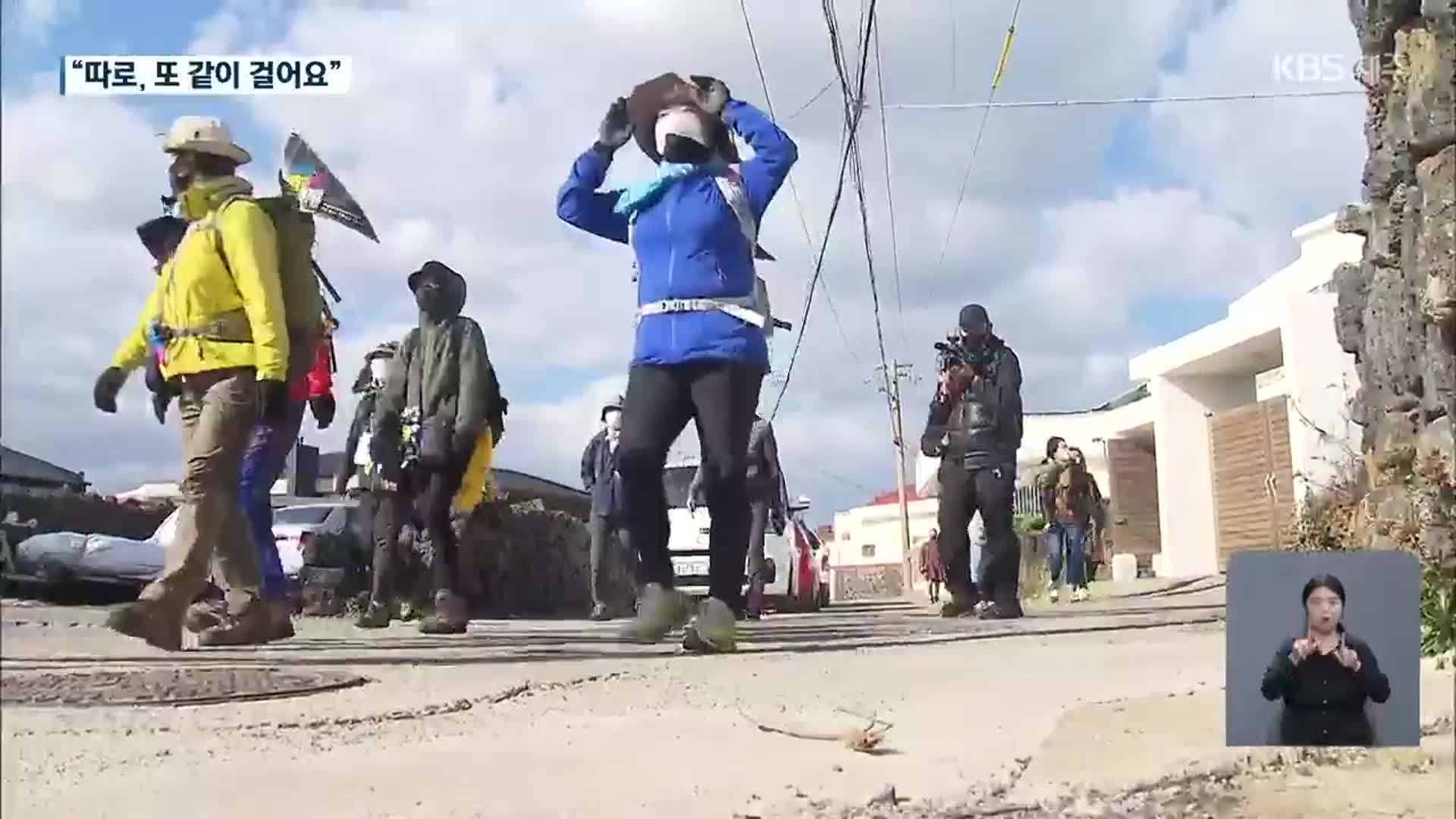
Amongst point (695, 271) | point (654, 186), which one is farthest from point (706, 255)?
point (654, 186)

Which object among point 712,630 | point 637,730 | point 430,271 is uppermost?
point 430,271

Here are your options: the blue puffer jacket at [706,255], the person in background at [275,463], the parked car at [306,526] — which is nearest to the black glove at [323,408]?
the person in background at [275,463]

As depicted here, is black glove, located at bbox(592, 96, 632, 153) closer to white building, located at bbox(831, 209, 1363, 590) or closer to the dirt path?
white building, located at bbox(831, 209, 1363, 590)

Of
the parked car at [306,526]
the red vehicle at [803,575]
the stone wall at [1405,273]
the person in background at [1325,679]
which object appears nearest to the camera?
the person in background at [1325,679]

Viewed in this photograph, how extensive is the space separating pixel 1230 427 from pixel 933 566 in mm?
527

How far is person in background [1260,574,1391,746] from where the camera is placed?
1.86 m

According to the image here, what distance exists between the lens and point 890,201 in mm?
2170

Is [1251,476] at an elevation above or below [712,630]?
above

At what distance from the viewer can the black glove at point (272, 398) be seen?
215 centimetres

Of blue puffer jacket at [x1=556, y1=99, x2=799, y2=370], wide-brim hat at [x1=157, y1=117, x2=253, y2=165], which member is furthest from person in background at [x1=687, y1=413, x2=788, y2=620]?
wide-brim hat at [x1=157, y1=117, x2=253, y2=165]

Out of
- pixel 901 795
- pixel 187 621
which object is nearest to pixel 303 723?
pixel 187 621

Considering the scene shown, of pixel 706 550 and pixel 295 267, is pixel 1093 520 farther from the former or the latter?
pixel 295 267

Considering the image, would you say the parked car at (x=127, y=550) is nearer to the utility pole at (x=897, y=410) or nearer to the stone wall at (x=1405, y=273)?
the utility pole at (x=897, y=410)

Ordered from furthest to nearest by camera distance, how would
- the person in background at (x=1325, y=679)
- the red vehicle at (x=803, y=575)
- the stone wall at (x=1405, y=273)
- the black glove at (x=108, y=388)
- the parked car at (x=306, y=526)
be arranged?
the red vehicle at (x=803, y=575)
the parked car at (x=306, y=526)
the black glove at (x=108, y=388)
the stone wall at (x=1405, y=273)
the person in background at (x=1325, y=679)
